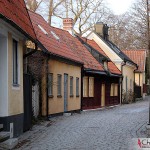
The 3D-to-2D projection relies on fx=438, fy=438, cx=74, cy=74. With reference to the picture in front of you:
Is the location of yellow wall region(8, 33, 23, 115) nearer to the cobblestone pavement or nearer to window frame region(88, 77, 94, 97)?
the cobblestone pavement

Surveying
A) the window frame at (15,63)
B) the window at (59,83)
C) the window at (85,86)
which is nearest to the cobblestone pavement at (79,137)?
the window frame at (15,63)

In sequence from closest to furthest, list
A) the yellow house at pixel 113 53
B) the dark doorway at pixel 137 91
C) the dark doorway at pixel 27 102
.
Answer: the dark doorway at pixel 27 102
the yellow house at pixel 113 53
the dark doorway at pixel 137 91

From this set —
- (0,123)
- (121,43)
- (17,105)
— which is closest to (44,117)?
(17,105)

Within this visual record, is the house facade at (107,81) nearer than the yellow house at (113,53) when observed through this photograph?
Yes

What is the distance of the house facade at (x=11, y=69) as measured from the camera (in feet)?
39.7

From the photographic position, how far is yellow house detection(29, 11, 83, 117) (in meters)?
21.1

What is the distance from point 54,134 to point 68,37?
17.5 metres

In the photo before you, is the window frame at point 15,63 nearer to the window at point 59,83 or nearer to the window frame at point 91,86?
the window at point 59,83

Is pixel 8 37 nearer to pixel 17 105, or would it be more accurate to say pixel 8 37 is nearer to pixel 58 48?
pixel 17 105

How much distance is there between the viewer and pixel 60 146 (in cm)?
1187

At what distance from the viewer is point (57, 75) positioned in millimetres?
23391

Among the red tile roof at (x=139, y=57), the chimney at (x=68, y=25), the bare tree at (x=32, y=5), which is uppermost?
the bare tree at (x=32, y=5)

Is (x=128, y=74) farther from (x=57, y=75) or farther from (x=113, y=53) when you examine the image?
(x=57, y=75)

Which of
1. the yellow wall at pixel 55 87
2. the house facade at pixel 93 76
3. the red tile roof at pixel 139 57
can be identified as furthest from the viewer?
the red tile roof at pixel 139 57
